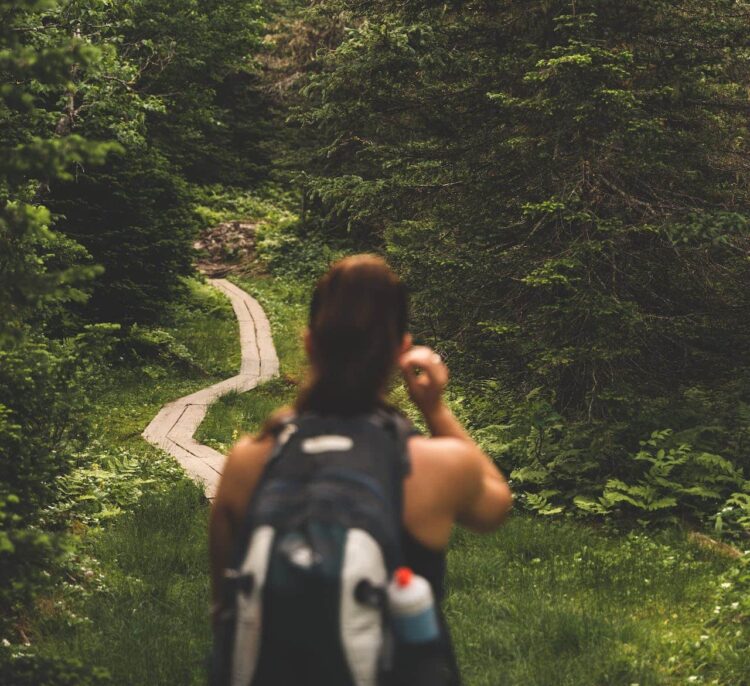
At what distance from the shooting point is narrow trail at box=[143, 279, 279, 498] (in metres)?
10.8

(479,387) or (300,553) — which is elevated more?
(300,553)

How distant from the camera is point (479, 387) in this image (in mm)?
9438

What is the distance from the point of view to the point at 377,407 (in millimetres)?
2406

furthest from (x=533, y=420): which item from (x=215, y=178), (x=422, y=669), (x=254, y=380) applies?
(x=215, y=178)

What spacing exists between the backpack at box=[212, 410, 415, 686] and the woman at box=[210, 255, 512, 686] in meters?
0.09

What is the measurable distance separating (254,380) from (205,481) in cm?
739

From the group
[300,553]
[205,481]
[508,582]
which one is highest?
[300,553]

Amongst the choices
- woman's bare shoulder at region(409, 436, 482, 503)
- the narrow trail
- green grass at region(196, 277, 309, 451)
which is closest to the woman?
woman's bare shoulder at region(409, 436, 482, 503)

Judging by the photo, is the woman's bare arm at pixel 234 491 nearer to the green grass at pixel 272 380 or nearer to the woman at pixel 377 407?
the woman at pixel 377 407

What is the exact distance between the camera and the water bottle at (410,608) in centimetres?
214

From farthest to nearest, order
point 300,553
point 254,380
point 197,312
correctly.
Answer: point 197,312, point 254,380, point 300,553

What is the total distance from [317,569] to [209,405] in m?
12.6

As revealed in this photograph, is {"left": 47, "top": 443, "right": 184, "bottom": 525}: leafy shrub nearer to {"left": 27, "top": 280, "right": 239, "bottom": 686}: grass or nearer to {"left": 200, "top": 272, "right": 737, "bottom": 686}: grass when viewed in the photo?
{"left": 27, "top": 280, "right": 239, "bottom": 686}: grass

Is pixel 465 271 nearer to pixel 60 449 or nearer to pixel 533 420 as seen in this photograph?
pixel 533 420
